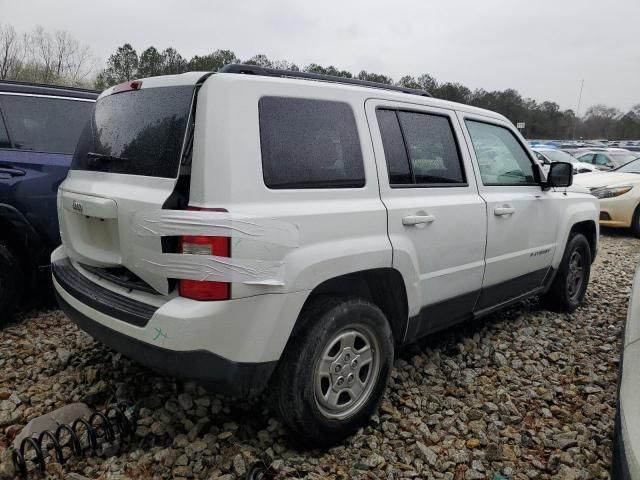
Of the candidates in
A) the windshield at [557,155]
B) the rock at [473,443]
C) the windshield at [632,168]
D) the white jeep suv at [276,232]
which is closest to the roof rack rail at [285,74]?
the white jeep suv at [276,232]

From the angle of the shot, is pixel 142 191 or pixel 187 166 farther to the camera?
pixel 142 191

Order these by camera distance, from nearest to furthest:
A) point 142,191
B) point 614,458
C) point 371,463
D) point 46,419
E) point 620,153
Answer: point 614,458
point 142,191
point 371,463
point 46,419
point 620,153

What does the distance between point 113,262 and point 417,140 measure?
182cm

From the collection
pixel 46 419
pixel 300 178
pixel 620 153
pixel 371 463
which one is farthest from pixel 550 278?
pixel 620 153

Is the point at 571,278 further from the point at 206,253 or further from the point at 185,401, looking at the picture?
the point at 206,253

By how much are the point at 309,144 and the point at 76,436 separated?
1826 mm

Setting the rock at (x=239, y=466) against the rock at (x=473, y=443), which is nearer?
the rock at (x=239, y=466)

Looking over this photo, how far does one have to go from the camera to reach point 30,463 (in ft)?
7.68

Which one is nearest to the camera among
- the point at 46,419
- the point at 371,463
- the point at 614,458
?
the point at 614,458

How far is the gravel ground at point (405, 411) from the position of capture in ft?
7.81

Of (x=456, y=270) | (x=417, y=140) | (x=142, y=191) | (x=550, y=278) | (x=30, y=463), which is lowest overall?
(x=30, y=463)

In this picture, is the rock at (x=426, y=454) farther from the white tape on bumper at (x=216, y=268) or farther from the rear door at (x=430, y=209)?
the white tape on bumper at (x=216, y=268)

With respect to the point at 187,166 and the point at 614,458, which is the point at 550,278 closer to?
the point at 614,458

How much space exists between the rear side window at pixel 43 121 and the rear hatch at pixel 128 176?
1461 mm
